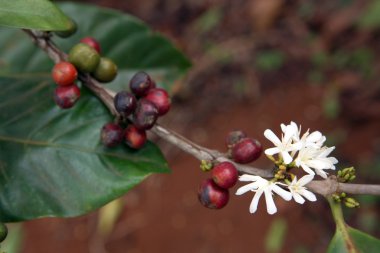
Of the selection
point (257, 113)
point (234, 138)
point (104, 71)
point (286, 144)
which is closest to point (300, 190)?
point (286, 144)

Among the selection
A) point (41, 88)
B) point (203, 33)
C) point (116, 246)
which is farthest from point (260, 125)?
point (41, 88)

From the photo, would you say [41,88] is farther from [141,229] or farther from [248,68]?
[248,68]

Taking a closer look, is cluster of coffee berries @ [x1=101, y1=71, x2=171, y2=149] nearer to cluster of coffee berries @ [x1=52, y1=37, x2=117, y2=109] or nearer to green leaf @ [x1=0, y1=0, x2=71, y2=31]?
cluster of coffee berries @ [x1=52, y1=37, x2=117, y2=109]

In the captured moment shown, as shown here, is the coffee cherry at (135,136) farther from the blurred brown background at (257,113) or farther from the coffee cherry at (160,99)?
the blurred brown background at (257,113)

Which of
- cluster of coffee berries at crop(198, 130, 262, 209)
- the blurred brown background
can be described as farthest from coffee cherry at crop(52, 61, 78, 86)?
the blurred brown background

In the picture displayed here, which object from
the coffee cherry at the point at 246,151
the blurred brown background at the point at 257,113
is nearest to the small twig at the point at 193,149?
the coffee cherry at the point at 246,151
